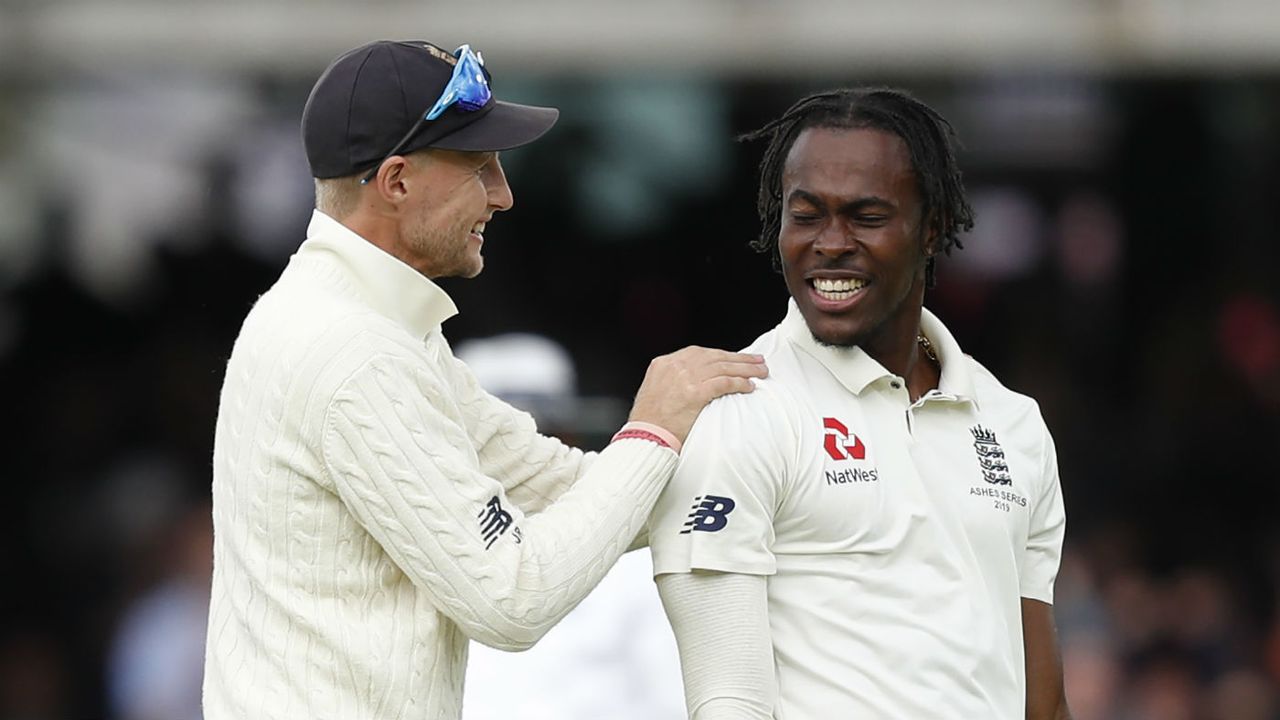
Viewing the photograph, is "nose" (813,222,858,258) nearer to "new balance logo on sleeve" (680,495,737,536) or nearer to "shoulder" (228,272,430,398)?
"new balance logo on sleeve" (680,495,737,536)

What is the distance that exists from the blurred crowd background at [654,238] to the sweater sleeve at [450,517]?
4745mm

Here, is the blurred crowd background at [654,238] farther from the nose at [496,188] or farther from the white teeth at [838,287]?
the white teeth at [838,287]

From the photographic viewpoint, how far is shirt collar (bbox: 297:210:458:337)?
2.96m

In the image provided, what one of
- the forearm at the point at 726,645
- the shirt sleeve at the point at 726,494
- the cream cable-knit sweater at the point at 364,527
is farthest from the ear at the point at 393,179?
the forearm at the point at 726,645

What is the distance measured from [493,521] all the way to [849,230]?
0.69m

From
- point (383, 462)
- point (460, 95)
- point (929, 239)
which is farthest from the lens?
point (929, 239)

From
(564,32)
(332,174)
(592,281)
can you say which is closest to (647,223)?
(592,281)

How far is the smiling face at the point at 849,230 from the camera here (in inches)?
118

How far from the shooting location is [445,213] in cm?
304

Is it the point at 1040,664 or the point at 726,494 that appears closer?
the point at 726,494

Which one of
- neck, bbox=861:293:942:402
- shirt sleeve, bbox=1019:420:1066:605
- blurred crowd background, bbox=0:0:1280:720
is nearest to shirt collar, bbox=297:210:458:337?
neck, bbox=861:293:942:402

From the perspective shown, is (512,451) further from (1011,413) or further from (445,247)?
(1011,413)

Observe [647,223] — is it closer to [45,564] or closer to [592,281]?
[592,281]

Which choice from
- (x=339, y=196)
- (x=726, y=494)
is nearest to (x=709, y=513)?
(x=726, y=494)
